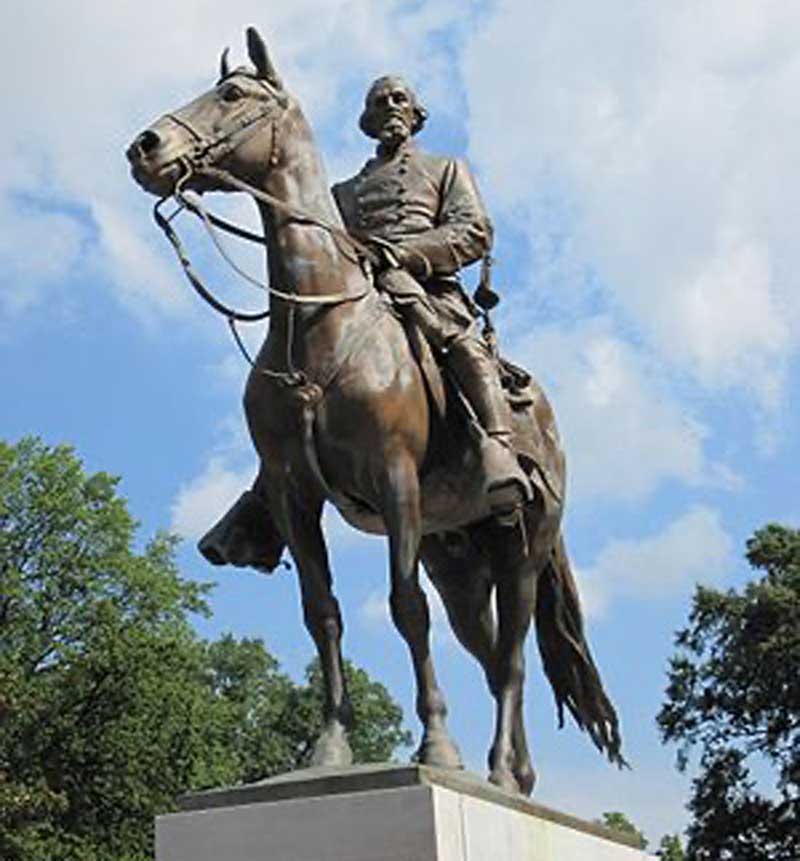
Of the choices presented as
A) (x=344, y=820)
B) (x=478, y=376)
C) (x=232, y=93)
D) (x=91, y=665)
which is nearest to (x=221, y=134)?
(x=232, y=93)

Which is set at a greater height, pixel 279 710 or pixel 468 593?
pixel 279 710

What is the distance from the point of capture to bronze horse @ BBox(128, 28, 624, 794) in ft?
26.1

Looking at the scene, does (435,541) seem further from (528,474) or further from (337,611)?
(337,611)

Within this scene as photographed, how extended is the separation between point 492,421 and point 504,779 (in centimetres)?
178

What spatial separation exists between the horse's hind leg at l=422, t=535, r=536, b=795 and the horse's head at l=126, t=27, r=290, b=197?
Answer: 251cm

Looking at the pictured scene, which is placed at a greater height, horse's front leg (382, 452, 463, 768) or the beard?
the beard

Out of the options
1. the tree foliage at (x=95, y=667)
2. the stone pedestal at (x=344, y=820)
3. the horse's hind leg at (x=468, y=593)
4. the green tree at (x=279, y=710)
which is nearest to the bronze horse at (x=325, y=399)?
the stone pedestal at (x=344, y=820)

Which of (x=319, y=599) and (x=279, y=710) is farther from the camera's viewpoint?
(x=279, y=710)

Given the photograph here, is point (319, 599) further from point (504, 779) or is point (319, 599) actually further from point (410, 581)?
point (504, 779)

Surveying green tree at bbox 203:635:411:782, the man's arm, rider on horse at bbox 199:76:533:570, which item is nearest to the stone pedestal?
rider on horse at bbox 199:76:533:570

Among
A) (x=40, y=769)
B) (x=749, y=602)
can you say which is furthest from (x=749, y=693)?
(x=40, y=769)

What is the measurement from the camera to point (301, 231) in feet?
27.3

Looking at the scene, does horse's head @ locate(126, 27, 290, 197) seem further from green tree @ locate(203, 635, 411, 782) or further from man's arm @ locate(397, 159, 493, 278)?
green tree @ locate(203, 635, 411, 782)

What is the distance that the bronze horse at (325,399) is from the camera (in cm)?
796
